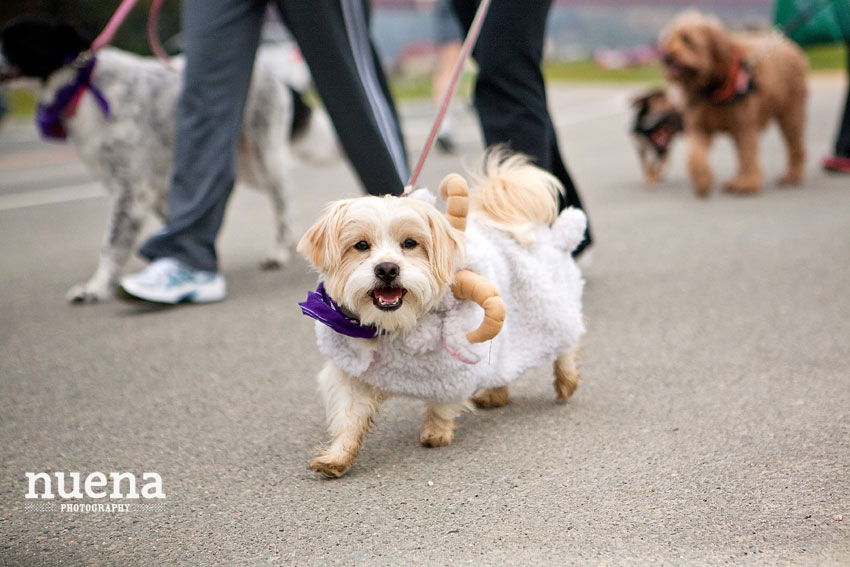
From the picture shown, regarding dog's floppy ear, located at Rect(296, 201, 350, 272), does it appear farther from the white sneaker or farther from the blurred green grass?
the blurred green grass

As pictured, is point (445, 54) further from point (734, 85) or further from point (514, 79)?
point (514, 79)

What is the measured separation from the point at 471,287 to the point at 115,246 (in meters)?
2.79

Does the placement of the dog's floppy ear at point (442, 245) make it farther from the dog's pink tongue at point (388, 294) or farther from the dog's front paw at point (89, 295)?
the dog's front paw at point (89, 295)

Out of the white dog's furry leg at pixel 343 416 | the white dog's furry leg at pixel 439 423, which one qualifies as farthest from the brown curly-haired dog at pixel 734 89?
the white dog's furry leg at pixel 343 416

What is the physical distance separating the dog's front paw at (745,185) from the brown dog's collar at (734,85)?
21.8 inches

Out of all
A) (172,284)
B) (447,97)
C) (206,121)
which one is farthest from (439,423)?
(206,121)

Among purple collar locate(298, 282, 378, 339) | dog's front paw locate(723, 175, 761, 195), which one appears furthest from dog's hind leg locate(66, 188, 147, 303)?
dog's front paw locate(723, 175, 761, 195)

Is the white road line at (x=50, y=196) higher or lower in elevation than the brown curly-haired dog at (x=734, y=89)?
lower

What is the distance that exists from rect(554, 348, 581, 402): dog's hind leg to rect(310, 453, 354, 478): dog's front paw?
2.63 ft

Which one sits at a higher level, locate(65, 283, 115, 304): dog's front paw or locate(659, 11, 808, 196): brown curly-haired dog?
locate(659, 11, 808, 196): brown curly-haired dog

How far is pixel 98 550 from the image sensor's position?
84.4 inches

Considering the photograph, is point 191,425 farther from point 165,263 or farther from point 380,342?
point 165,263

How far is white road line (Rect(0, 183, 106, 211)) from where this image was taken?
830 cm

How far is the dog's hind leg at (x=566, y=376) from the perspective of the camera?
9.77 ft
